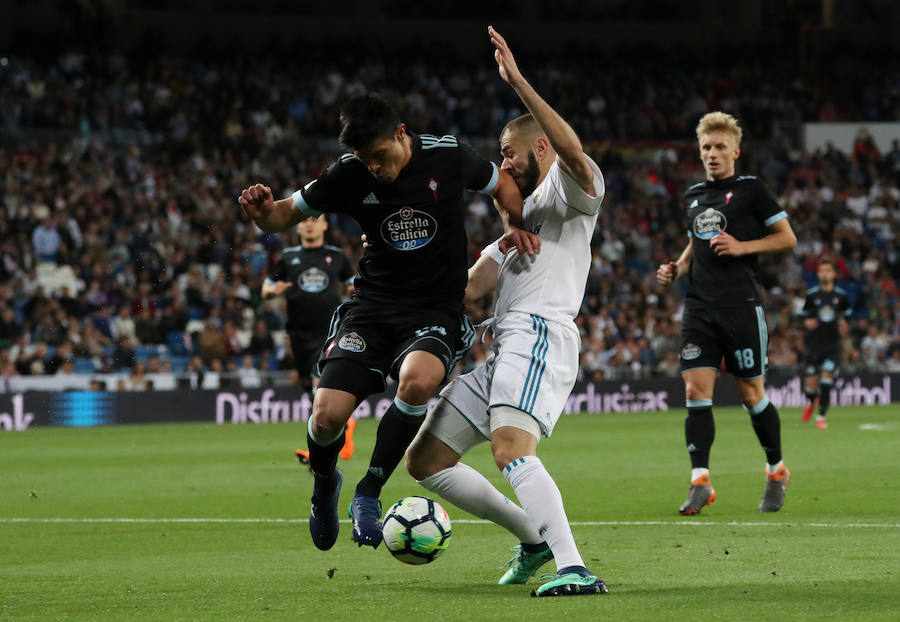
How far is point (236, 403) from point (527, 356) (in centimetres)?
1674

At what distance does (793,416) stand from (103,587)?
56.8ft

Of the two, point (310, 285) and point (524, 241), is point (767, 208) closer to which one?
point (524, 241)

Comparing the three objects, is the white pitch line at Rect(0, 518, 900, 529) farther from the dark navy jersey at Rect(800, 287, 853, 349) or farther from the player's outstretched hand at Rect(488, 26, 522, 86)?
the dark navy jersey at Rect(800, 287, 853, 349)

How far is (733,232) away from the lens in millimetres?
9250

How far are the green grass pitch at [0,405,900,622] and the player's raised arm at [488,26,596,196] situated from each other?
5.68 feet

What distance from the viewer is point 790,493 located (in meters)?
10.1

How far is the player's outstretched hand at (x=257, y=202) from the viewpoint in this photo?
607 centimetres

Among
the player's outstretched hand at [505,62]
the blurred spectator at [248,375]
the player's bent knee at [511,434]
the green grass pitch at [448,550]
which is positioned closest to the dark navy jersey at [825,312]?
the green grass pitch at [448,550]

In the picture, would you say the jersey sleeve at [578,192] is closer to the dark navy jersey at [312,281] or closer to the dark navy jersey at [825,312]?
the dark navy jersey at [312,281]

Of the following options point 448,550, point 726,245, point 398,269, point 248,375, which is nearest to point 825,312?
point 248,375

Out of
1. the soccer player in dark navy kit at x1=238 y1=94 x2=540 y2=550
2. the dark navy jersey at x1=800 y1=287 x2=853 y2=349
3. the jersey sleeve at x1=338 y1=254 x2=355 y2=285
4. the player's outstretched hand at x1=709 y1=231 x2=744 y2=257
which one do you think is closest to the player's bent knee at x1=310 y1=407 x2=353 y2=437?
the soccer player in dark navy kit at x1=238 y1=94 x2=540 y2=550

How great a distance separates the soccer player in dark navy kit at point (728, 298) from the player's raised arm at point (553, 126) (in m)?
3.29

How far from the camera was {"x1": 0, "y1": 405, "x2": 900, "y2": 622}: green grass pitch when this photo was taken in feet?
17.3

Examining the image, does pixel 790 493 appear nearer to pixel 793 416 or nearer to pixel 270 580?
pixel 270 580
